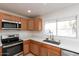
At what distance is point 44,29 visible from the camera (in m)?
3.78

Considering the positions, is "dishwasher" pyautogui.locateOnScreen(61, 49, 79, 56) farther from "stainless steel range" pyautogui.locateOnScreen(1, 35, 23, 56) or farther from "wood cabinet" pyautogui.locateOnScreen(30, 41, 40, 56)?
"stainless steel range" pyautogui.locateOnScreen(1, 35, 23, 56)

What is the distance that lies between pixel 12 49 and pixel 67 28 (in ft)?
7.04

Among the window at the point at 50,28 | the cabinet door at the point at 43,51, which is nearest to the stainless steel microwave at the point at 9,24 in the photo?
the window at the point at 50,28

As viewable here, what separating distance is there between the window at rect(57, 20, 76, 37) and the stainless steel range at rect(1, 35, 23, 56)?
67.3 inches

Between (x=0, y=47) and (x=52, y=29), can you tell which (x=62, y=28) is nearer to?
(x=52, y=29)

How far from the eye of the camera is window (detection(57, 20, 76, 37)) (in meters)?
2.51

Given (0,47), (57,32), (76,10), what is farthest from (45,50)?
(76,10)

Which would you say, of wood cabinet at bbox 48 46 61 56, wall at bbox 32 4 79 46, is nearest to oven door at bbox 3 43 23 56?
wood cabinet at bbox 48 46 61 56

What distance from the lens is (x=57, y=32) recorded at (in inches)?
124

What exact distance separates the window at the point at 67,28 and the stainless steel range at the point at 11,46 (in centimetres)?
171

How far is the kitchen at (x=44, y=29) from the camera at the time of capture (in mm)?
2355

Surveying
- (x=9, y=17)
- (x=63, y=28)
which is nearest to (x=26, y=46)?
(x=9, y=17)

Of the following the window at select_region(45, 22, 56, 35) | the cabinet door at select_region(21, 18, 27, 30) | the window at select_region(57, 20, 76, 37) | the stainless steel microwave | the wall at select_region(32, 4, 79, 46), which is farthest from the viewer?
the cabinet door at select_region(21, 18, 27, 30)

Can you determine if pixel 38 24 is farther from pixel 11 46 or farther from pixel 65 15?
pixel 11 46
